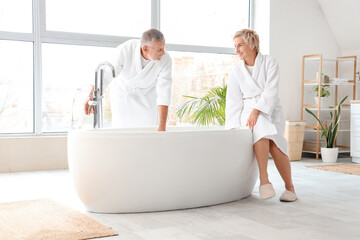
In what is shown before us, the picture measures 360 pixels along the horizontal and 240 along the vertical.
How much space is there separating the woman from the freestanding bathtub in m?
0.28

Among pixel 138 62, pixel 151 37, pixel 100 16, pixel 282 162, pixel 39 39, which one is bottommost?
pixel 282 162

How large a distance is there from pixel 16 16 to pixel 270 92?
2579mm

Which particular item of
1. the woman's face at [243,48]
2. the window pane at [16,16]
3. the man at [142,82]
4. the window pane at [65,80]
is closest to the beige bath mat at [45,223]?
the man at [142,82]

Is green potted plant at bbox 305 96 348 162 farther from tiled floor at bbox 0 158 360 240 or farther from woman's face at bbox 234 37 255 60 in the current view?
woman's face at bbox 234 37 255 60

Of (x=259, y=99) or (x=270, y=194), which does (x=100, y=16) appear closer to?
(x=259, y=99)

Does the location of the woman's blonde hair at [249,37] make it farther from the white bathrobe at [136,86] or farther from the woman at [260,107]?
the white bathrobe at [136,86]

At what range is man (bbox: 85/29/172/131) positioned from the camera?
3.08 m

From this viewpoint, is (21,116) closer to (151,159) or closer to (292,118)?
(151,159)

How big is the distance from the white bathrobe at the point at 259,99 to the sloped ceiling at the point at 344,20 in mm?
2812

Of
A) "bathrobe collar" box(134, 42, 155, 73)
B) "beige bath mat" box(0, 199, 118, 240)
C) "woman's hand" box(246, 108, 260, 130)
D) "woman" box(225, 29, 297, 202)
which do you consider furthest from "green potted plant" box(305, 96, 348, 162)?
"beige bath mat" box(0, 199, 118, 240)

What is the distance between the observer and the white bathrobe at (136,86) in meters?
3.21

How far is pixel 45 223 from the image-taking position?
234 cm

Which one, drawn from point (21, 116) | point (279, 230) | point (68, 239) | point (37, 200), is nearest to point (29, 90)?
point (21, 116)

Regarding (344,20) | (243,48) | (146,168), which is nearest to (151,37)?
(243,48)
